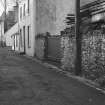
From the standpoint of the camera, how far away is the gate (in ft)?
63.3

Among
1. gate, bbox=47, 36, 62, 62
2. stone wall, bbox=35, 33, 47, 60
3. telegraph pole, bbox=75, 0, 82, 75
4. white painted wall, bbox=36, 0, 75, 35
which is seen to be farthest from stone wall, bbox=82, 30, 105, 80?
white painted wall, bbox=36, 0, 75, 35

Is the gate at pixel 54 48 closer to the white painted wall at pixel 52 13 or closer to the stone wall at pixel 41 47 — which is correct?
the stone wall at pixel 41 47

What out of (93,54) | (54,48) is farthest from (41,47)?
(93,54)

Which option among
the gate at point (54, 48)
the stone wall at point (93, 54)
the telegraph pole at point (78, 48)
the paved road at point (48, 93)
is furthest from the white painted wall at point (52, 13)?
the paved road at point (48, 93)

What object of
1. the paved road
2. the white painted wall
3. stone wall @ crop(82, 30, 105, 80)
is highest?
the white painted wall

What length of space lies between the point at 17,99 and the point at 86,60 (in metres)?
5.20

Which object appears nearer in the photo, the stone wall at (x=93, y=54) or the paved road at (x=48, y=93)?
the paved road at (x=48, y=93)

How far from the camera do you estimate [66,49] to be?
15.0m

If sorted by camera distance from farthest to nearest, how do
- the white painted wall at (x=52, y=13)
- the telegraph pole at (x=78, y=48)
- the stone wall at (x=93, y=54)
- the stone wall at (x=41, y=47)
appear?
the white painted wall at (x=52, y=13)
the stone wall at (x=41, y=47)
the telegraph pole at (x=78, y=48)
the stone wall at (x=93, y=54)

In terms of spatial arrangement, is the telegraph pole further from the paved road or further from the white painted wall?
the white painted wall

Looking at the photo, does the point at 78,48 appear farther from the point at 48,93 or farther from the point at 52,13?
the point at 52,13

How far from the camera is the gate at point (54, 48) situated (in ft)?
63.3

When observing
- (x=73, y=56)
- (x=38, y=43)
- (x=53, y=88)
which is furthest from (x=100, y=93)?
(x=38, y=43)

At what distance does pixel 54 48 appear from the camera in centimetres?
2034
